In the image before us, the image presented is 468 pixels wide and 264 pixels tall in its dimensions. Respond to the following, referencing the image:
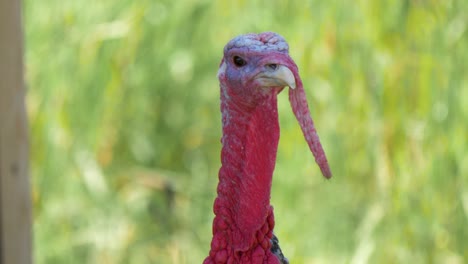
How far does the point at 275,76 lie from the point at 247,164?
0.20 meters

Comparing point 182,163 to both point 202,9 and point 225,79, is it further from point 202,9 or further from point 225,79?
point 225,79

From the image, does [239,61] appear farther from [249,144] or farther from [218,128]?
[218,128]

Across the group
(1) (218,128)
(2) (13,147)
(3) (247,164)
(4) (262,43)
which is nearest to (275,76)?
(4) (262,43)

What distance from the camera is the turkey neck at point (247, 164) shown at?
1658 mm

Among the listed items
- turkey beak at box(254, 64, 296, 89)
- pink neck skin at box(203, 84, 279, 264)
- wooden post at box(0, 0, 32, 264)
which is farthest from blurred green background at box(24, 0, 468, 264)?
turkey beak at box(254, 64, 296, 89)

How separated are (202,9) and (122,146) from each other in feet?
2.57

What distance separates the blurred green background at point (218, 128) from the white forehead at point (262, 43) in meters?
2.09

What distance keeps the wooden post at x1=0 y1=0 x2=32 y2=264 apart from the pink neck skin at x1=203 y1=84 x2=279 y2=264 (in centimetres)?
152

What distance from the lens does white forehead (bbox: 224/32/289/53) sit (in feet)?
5.24

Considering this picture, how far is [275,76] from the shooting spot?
1555mm

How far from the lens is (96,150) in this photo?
4.31 meters

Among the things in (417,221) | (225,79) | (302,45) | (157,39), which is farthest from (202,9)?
(225,79)

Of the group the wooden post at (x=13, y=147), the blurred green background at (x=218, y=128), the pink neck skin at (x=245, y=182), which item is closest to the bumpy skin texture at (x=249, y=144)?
the pink neck skin at (x=245, y=182)

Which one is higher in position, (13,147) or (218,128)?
(218,128)
